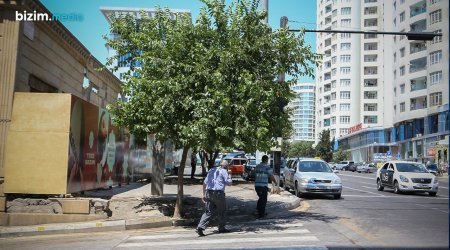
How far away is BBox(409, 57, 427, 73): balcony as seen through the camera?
58.4 meters

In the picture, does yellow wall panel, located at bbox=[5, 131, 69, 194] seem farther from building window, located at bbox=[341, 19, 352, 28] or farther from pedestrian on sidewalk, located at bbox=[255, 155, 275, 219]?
building window, located at bbox=[341, 19, 352, 28]

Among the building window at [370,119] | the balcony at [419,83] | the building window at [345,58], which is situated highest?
the building window at [345,58]

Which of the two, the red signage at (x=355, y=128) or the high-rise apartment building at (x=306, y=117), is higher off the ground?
the high-rise apartment building at (x=306, y=117)

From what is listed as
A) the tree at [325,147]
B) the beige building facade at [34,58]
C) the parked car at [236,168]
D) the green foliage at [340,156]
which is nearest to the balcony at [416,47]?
the green foliage at [340,156]

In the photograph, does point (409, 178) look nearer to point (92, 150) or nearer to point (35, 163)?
point (92, 150)

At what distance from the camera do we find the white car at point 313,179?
17.4 m

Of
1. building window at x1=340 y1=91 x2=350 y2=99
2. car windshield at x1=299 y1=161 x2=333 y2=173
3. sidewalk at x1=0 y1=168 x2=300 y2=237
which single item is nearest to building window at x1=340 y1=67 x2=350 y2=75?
building window at x1=340 y1=91 x2=350 y2=99

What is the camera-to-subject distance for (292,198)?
16.5 metres

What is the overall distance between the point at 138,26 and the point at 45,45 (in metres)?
3.69

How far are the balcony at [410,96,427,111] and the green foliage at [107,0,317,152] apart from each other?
51.9 m

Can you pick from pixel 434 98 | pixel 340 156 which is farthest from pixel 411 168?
pixel 340 156

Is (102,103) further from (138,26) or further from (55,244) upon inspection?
(55,244)

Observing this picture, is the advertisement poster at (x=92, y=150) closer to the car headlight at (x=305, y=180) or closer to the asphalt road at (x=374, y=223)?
the asphalt road at (x=374, y=223)

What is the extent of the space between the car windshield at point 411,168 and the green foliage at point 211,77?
38.6ft
